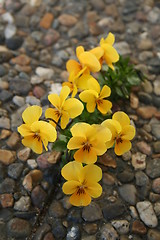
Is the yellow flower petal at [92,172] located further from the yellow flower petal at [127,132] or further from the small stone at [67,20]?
the small stone at [67,20]

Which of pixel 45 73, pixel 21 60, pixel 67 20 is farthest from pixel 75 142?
pixel 67 20

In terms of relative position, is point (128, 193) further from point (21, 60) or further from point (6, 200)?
point (21, 60)

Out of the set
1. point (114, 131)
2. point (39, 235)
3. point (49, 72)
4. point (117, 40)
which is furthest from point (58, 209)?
point (117, 40)

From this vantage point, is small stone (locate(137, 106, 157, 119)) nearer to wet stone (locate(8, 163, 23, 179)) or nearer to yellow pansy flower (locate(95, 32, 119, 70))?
yellow pansy flower (locate(95, 32, 119, 70))

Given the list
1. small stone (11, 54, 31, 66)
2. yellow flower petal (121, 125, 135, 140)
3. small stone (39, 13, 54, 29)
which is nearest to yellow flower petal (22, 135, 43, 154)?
yellow flower petal (121, 125, 135, 140)

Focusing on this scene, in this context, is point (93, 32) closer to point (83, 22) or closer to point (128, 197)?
point (83, 22)

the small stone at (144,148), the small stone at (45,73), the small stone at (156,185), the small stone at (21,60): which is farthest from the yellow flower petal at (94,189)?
the small stone at (21,60)
